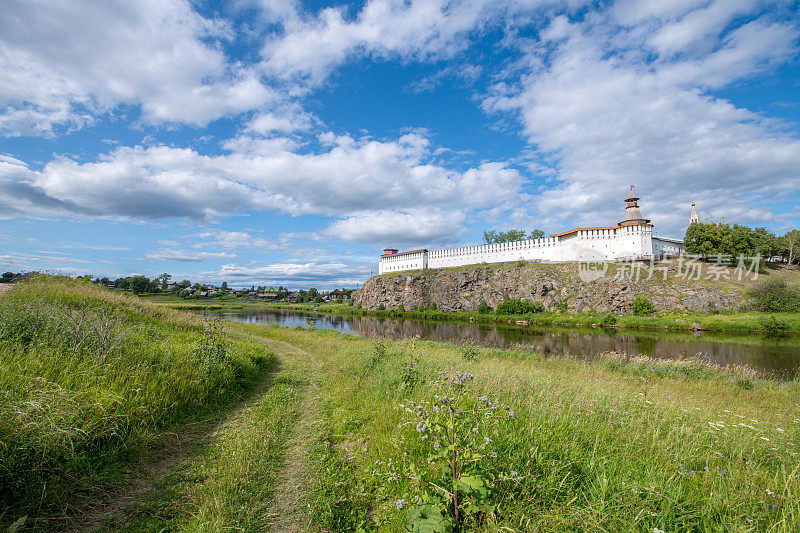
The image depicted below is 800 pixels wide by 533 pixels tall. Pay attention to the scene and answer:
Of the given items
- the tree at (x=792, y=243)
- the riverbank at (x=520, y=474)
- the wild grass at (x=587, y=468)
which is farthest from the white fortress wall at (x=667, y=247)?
the riverbank at (x=520, y=474)

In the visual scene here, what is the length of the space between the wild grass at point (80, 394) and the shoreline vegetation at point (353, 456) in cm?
3

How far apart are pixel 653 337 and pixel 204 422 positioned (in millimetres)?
41569

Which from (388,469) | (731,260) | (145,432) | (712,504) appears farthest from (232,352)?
(731,260)

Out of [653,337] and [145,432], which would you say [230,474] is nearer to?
[145,432]

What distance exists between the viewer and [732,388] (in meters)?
11.8

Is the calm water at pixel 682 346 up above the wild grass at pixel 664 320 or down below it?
below

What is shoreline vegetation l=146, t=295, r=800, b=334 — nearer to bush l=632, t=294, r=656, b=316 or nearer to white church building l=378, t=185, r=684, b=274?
bush l=632, t=294, r=656, b=316

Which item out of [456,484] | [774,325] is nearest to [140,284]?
[456,484]

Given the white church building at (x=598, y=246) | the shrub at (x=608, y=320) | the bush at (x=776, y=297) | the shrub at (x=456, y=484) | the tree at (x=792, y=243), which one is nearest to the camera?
the shrub at (x=456, y=484)

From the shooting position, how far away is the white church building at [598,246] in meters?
61.7

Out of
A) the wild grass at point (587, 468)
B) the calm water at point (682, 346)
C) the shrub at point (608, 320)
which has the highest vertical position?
the wild grass at point (587, 468)

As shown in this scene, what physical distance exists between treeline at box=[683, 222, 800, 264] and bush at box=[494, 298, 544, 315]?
3388cm

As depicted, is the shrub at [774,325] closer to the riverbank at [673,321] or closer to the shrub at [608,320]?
the riverbank at [673,321]

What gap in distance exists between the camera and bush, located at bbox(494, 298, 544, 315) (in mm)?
58719
